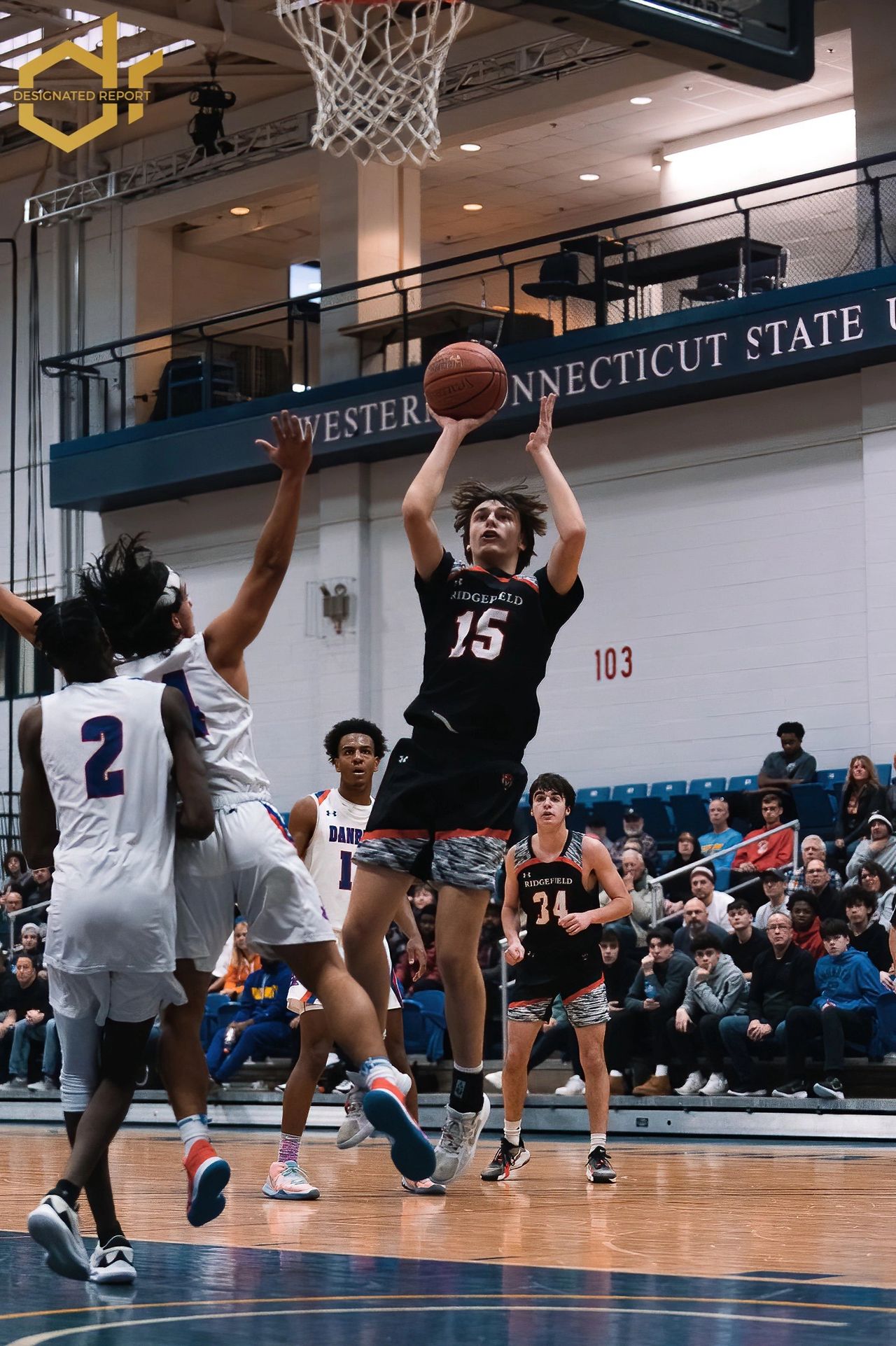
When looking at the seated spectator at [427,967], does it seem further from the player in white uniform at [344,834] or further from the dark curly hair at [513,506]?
the dark curly hair at [513,506]

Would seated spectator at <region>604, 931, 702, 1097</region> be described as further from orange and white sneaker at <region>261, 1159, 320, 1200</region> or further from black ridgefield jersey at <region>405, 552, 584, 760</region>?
black ridgefield jersey at <region>405, 552, 584, 760</region>

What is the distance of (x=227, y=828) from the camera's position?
5047 millimetres

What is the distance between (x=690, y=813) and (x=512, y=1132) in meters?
8.16

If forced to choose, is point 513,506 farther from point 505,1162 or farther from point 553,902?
point 505,1162

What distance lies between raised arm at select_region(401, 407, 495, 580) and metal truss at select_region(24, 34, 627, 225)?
13003 mm

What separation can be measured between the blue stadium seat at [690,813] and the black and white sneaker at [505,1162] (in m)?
7.95

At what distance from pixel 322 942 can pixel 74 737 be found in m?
0.90

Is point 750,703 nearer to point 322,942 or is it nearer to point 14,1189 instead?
point 14,1189

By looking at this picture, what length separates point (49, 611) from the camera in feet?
16.3

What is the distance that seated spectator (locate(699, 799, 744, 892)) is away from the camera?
1481 cm

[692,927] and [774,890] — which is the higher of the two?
[774,890]

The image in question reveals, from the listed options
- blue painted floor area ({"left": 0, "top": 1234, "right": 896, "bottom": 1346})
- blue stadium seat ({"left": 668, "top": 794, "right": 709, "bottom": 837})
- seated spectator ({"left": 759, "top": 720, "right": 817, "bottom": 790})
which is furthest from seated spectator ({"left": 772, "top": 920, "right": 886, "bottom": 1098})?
blue painted floor area ({"left": 0, "top": 1234, "right": 896, "bottom": 1346})

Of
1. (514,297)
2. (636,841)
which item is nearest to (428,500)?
(636,841)

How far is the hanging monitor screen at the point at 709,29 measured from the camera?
30.6ft
